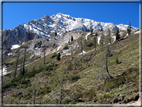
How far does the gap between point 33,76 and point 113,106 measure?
41.2m

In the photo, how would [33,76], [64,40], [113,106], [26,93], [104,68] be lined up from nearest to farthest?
1. [113,106]
2. [104,68]
3. [26,93]
4. [33,76]
5. [64,40]

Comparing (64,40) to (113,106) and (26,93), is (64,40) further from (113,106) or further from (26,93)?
(113,106)

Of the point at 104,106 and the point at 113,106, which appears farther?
the point at 104,106

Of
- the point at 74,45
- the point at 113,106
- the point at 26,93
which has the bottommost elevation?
the point at 26,93

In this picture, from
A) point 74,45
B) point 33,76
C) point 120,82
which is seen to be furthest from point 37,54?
A: point 120,82

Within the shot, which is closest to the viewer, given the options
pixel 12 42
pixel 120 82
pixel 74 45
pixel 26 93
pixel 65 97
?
pixel 120 82

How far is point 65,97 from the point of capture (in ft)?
65.1

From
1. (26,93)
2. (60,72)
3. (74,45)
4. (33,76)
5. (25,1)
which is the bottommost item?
(26,93)

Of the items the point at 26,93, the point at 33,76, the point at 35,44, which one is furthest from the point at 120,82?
the point at 35,44

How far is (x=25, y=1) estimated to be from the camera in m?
4.25

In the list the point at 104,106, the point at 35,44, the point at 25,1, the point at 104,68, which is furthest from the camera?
the point at 35,44

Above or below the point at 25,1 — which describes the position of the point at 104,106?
below

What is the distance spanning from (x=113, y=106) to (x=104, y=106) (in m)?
1.33

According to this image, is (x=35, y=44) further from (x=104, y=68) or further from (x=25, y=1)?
(x=25, y=1)
